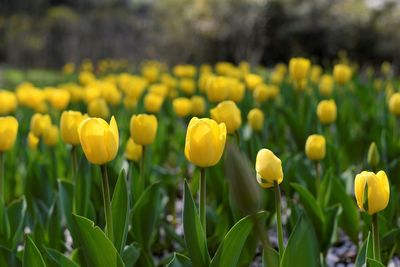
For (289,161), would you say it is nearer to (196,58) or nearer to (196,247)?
(196,247)

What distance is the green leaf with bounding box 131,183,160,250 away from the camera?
71.4 inches

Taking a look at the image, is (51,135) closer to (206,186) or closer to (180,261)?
(206,186)

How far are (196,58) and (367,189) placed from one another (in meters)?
11.0

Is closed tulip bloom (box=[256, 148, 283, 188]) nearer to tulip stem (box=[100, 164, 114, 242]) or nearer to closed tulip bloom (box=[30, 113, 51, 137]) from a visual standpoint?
tulip stem (box=[100, 164, 114, 242])

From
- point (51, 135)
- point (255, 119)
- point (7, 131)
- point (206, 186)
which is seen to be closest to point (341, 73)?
point (255, 119)

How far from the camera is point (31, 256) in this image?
4.40ft

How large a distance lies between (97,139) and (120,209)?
0.76 ft

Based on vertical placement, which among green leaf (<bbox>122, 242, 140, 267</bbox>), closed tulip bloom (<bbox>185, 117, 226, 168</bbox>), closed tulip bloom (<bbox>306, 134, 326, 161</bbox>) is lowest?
green leaf (<bbox>122, 242, 140, 267</bbox>)

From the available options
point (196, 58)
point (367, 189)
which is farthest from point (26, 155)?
point (196, 58)

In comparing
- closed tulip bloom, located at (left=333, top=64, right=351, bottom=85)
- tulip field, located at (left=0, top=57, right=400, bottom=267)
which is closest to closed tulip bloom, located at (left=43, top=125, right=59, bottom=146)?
tulip field, located at (left=0, top=57, right=400, bottom=267)

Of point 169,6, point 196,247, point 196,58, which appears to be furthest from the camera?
point 169,6

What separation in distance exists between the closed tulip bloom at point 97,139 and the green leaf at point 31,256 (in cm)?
23

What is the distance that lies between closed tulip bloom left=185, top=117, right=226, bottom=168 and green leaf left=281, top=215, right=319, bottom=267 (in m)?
0.24

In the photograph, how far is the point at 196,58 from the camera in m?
12.2
